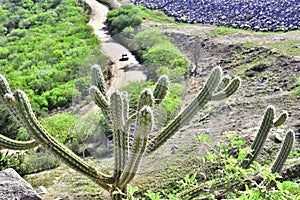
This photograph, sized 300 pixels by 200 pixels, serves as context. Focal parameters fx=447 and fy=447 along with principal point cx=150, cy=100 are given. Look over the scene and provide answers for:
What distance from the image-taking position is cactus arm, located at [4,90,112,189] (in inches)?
168

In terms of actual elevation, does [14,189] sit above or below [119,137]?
below

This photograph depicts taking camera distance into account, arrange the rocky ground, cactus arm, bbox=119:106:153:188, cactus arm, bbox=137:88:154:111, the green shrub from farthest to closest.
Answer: the green shrub, the rocky ground, cactus arm, bbox=137:88:154:111, cactus arm, bbox=119:106:153:188

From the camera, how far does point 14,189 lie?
18.2 ft

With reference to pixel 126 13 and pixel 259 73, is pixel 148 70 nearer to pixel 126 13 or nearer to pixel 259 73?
pixel 259 73

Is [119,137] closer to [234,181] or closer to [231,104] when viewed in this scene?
[234,181]

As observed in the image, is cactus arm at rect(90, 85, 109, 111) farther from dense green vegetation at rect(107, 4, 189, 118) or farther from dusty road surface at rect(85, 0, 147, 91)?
dusty road surface at rect(85, 0, 147, 91)

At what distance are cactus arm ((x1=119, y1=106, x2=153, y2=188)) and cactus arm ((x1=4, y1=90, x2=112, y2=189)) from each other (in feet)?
0.94

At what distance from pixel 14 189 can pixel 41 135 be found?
1.39 meters

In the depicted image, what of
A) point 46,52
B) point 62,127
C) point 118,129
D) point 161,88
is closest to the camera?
point 118,129

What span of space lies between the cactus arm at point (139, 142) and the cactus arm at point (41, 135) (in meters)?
0.29

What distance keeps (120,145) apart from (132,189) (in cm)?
164

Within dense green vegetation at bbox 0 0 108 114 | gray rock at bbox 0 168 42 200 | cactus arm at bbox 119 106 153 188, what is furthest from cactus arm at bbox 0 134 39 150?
dense green vegetation at bbox 0 0 108 114

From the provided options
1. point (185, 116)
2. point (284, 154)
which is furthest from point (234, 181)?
point (284, 154)

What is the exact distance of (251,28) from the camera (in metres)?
19.6
